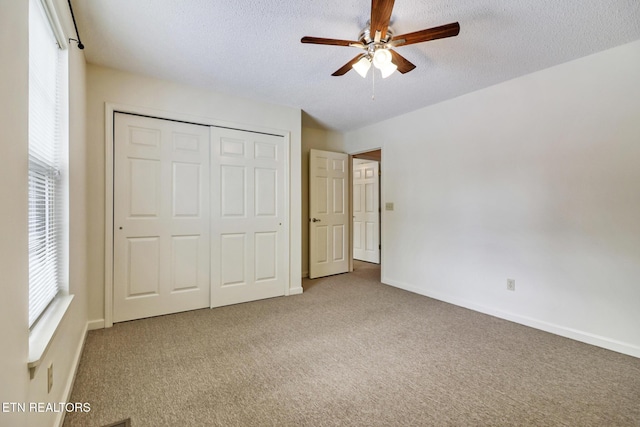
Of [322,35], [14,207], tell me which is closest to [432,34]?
[322,35]

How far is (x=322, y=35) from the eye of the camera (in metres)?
2.18

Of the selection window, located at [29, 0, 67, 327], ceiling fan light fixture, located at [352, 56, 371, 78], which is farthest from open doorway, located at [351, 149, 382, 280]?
window, located at [29, 0, 67, 327]

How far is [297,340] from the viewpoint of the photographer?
2.50m

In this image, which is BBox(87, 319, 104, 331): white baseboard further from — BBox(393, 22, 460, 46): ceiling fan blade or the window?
BBox(393, 22, 460, 46): ceiling fan blade

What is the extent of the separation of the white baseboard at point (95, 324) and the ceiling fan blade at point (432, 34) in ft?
11.1

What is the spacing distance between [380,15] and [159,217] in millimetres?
2675

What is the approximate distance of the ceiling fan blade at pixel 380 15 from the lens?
5.12 ft

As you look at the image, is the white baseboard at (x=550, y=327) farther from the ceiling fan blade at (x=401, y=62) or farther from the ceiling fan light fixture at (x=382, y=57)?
the ceiling fan light fixture at (x=382, y=57)

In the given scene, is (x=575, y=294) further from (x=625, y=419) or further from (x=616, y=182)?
(x=625, y=419)

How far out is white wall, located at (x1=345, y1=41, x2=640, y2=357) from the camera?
2.32m

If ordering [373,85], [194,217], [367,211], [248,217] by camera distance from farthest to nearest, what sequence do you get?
1. [367,211]
2. [248,217]
3. [194,217]
4. [373,85]

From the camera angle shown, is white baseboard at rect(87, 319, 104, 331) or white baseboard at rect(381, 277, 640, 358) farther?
white baseboard at rect(87, 319, 104, 331)

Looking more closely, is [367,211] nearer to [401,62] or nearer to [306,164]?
Result: [306,164]

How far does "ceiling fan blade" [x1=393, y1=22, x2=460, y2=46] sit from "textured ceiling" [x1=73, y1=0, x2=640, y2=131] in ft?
0.77
